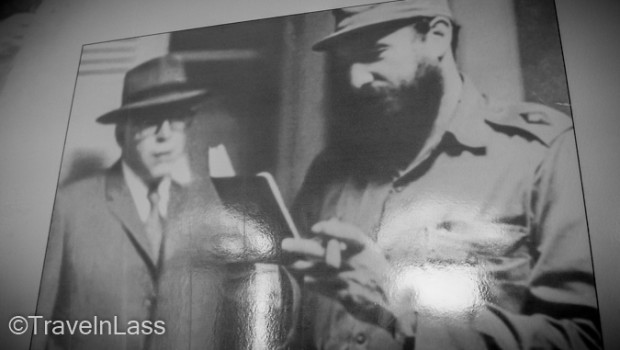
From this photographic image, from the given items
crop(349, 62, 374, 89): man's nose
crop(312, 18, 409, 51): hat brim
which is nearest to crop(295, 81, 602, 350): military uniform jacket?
crop(349, 62, 374, 89): man's nose

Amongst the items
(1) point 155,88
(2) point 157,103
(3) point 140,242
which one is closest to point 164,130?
(2) point 157,103

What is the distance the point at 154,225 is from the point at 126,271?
30 centimetres

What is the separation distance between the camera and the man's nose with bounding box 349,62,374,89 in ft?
7.69

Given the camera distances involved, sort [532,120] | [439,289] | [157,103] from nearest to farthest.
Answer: [439,289] → [532,120] → [157,103]

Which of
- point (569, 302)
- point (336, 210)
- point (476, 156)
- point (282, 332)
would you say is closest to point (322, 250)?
point (336, 210)

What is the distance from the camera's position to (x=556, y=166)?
2014 millimetres

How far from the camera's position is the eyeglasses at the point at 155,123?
2504 millimetres

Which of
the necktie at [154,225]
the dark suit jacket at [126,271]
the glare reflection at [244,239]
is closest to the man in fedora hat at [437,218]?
the glare reflection at [244,239]

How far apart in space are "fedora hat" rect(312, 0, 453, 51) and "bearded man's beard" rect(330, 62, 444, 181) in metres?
0.37

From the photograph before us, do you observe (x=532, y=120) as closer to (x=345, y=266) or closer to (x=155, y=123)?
(x=345, y=266)

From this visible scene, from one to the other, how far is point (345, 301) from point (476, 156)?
1025 millimetres

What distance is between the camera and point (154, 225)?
2354mm

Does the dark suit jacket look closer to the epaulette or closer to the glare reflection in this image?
the glare reflection

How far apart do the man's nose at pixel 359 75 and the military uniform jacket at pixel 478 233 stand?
491mm
